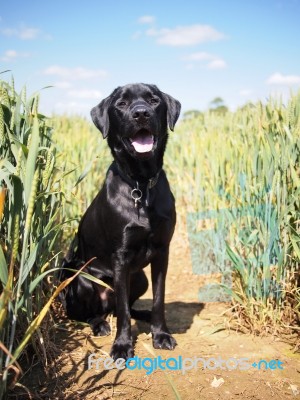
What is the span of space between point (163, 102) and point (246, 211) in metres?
0.89

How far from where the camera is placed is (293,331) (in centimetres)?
222

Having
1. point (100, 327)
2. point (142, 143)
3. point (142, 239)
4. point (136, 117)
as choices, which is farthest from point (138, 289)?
point (136, 117)

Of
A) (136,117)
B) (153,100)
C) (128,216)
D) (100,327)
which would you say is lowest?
(100,327)

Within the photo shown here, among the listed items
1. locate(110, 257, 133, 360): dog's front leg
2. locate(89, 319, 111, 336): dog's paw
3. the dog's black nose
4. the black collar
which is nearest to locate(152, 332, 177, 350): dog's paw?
locate(110, 257, 133, 360): dog's front leg

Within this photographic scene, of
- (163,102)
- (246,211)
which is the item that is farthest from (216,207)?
(163,102)

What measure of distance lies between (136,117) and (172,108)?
0.41 meters

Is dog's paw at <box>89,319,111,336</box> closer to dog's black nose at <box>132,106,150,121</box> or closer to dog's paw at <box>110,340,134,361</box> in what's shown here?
dog's paw at <box>110,340,134,361</box>

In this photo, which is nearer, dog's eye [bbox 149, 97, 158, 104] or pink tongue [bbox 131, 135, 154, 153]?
pink tongue [bbox 131, 135, 154, 153]

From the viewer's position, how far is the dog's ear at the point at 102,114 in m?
2.25

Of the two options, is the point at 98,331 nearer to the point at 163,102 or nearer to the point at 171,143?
the point at 163,102

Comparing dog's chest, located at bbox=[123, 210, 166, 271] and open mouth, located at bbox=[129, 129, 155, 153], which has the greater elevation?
open mouth, located at bbox=[129, 129, 155, 153]

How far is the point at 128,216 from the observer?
2.04 m

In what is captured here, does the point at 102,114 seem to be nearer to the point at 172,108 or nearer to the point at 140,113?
the point at 140,113

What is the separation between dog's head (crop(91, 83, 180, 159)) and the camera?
207 cm
